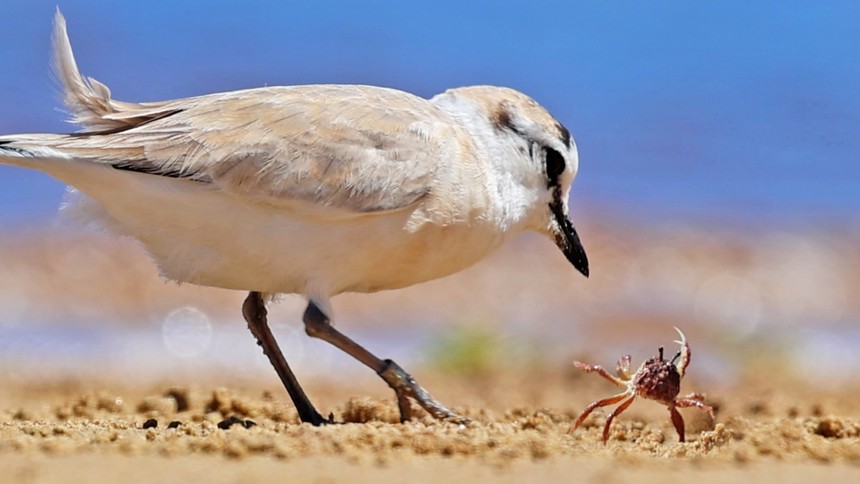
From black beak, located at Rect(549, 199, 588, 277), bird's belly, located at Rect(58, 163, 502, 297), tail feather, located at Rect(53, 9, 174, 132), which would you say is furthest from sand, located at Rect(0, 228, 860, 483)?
tail feather, located at Rect(53, 9, 174, 132)


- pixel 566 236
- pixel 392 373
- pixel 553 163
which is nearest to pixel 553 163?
pixel 553 163

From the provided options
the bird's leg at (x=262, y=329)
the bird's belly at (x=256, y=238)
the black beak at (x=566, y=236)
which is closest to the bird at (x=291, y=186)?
the bird's belly at (x=256, y=238)

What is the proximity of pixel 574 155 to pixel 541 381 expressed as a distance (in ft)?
8.41

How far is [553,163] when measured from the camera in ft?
24.6

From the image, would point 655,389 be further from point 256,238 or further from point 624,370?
point 256,238

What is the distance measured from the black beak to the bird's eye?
0.62 ft

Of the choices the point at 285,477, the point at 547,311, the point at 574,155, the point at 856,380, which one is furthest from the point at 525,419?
the point at 547,311

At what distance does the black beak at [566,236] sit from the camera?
25.1 feet

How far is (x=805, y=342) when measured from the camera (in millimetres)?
13219

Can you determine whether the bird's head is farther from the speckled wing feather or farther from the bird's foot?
the bird's foot

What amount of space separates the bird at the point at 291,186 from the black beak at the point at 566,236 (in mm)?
572

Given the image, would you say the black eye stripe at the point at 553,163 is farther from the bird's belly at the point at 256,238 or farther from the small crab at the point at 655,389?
the small crab at the point at 655,389

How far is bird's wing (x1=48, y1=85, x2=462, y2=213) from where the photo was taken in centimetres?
643

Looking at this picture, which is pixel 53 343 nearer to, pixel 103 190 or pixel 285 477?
pixel 103 190
